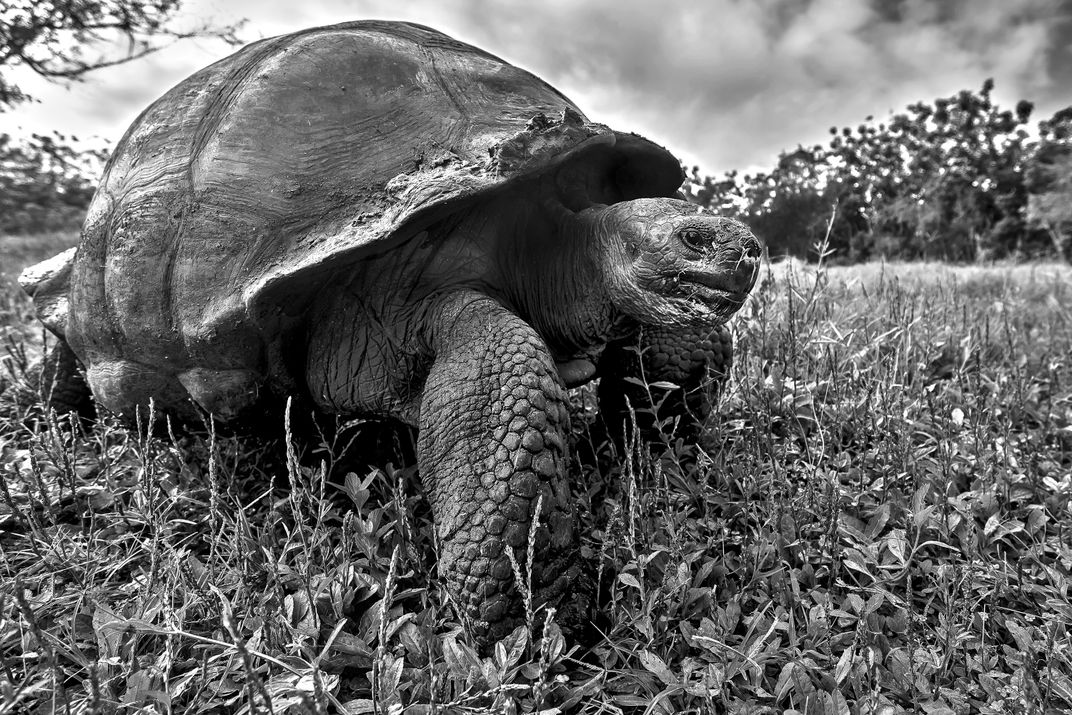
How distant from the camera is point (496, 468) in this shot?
1591 mm

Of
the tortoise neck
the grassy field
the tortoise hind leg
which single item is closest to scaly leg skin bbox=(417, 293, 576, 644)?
the grassy field

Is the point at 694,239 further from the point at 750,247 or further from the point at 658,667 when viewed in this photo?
the point at 658,667

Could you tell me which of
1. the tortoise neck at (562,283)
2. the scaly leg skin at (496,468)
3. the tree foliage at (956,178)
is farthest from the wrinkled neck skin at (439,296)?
the tree foliage at (956,178)

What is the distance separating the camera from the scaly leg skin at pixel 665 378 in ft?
7.95

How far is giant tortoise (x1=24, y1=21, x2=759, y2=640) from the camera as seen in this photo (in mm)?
1668

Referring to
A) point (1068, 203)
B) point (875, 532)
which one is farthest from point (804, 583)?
point (1068, 203)

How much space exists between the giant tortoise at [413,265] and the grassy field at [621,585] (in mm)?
250

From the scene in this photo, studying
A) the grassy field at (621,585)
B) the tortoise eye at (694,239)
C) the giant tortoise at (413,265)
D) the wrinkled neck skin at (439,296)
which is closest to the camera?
the grassy field at (621,585)

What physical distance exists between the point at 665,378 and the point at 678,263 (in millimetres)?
750

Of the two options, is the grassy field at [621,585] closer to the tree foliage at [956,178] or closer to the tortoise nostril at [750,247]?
the tortoise nostril at [750,247]

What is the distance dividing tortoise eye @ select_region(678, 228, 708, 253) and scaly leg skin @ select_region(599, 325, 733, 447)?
0.59 metres

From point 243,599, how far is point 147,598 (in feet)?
0.84

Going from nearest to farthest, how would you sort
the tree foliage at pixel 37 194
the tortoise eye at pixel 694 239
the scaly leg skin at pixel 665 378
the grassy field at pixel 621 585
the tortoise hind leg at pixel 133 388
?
the grassy field at pixel 621 585 < the tortoise eye at pixel 694 239 < the tortoise hind leg at pixel 133 388 < the scaly leg skin at pixel 665 378 < the tree foliage at pixel 37 194

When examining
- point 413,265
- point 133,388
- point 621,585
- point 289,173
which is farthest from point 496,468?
point 133,388
